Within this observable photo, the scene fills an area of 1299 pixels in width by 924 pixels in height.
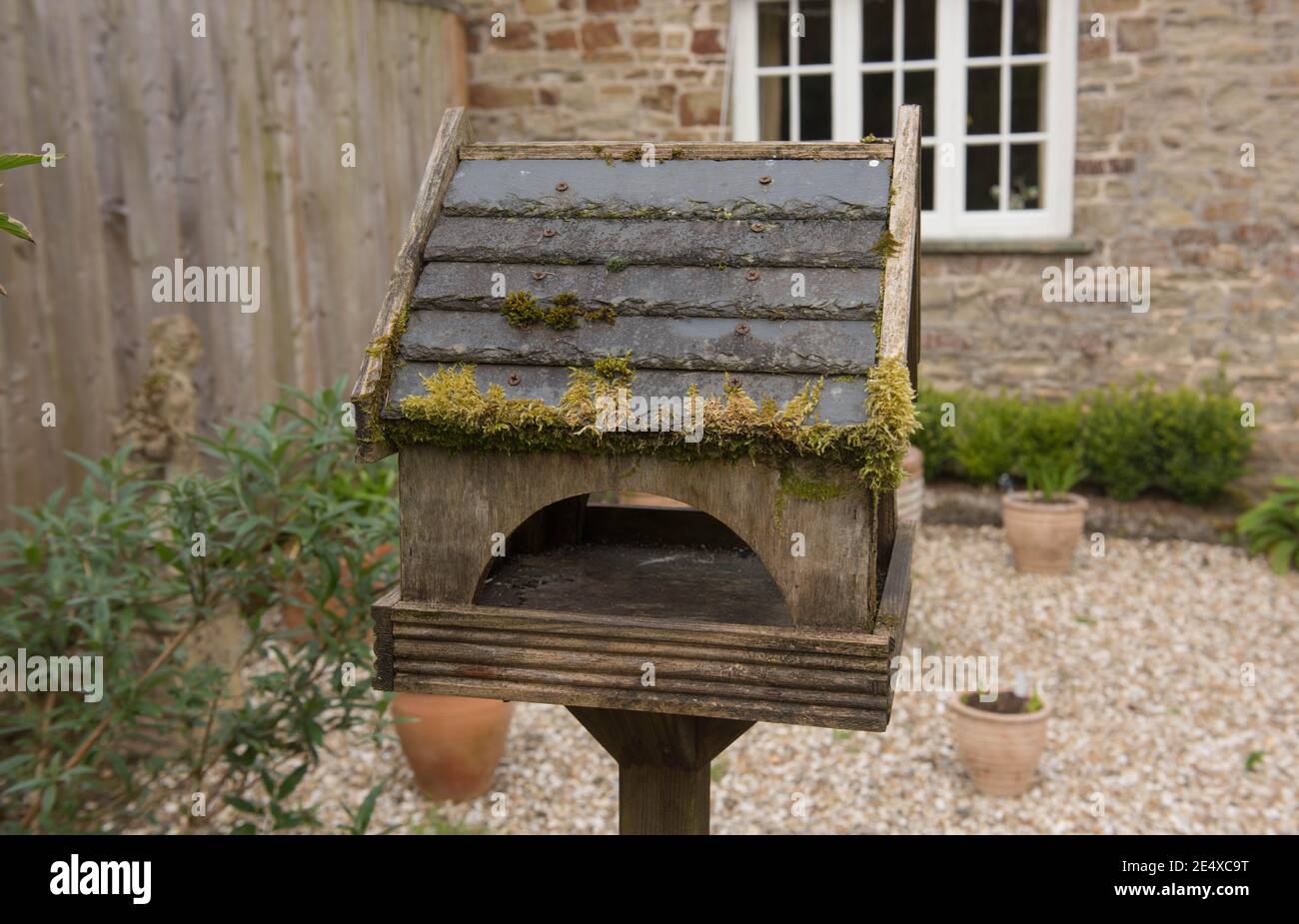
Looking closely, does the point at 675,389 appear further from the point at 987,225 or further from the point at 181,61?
the point at 987,225

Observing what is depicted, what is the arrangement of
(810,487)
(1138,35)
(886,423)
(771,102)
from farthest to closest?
(771,102)
(1138,35)
(810,487)
(886,423)

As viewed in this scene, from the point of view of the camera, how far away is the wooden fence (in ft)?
13.9

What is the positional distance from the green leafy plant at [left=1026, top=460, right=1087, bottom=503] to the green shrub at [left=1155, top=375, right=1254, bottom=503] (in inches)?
19.6

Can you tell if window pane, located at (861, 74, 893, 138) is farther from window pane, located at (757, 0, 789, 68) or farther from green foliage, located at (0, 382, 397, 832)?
green foliage, located at (0, 382, 397, 832)

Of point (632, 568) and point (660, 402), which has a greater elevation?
point (660, 402)

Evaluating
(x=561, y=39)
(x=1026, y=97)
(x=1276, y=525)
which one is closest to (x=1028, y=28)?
(x=1026, y=97)

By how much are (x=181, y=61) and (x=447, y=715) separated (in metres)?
2.96

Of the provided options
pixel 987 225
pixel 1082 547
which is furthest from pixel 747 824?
pixel 987 225

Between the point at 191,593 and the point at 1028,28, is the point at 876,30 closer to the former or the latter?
the point at 1028,28

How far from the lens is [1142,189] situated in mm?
7062

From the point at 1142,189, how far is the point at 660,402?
6.37 m

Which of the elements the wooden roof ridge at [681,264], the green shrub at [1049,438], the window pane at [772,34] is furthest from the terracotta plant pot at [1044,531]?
the wooden roof ridge at [681,264]

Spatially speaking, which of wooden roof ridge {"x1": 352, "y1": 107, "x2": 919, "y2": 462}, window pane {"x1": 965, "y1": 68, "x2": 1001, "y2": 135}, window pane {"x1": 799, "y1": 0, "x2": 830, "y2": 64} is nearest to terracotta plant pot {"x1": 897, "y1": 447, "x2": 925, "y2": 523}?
window pane {"x1": 965, "y1": 68, "x2": 1001, "y2": 135}

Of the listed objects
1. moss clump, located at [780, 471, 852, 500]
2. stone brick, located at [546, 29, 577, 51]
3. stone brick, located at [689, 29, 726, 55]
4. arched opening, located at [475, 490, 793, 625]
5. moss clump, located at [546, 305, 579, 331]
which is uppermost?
stone brick, located at [546, 29, 577, 51]
